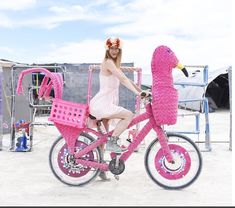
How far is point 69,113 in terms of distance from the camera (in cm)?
520

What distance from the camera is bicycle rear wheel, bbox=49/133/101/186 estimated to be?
5.25 metres

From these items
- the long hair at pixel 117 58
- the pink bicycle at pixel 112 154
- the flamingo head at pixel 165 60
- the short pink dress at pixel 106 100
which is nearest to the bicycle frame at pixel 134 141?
the pink bicycle at pixel 112 154

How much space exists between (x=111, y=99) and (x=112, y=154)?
2.32 feet

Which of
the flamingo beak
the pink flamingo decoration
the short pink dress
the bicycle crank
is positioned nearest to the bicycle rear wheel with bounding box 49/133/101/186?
the bicycle crank

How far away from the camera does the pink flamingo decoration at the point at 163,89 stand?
488cm

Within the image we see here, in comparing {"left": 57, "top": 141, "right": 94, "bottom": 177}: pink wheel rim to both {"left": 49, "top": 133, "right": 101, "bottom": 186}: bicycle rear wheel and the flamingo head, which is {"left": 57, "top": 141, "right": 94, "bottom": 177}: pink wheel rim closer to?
{"left": 49, "top": 133, "right": 101, "bottom": 186}: bicycle rear wheel

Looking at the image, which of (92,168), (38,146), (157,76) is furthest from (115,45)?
(38,146)

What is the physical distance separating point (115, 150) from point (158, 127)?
590 millimetres

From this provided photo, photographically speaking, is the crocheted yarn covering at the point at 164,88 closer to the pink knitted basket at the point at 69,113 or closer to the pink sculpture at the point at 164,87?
the pink sculpture at the point at 164,87

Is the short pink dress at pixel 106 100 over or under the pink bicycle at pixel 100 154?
over

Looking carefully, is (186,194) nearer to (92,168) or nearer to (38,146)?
Result: (92,168)

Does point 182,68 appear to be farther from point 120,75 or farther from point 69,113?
point 69,113

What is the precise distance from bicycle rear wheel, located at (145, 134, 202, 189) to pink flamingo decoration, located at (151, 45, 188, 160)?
0.58 feet

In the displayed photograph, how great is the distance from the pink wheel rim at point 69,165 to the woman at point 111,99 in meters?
0.36
